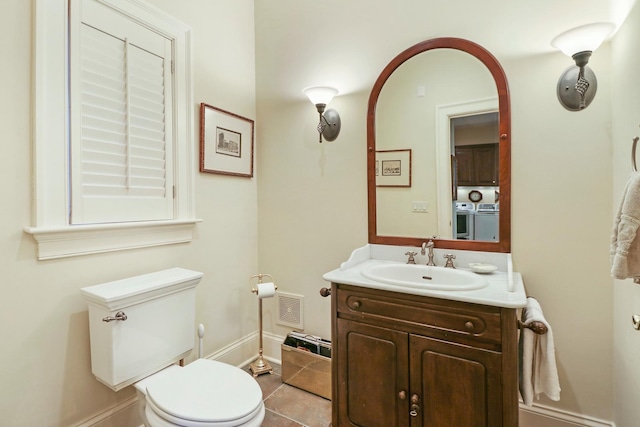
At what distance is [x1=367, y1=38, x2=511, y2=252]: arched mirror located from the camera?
167 centimetres

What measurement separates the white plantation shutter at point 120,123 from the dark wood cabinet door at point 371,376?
126 cm

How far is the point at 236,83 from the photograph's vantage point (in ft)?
7.61

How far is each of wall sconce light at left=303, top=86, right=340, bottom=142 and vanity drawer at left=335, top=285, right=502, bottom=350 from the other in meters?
1.07

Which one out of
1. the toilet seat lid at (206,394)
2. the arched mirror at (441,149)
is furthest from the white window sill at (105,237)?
the arched mirror at (441,149)

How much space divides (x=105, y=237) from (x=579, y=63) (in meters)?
→ 2.33

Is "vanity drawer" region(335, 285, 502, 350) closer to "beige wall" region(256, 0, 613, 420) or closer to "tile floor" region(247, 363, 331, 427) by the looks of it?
"beige wall" region(256, 0, 613, 420)

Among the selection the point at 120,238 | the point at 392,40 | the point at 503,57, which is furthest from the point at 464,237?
the point at 120,238

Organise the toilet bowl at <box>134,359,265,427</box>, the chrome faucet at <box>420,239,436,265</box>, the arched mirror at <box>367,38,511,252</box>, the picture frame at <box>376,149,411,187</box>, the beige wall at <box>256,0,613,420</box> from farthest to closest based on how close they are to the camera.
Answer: the picture frame at <box>376,149,411,187</box>, the chrome faucet at <box>420,239,436,265</box>, the arched mirror at <box>367,38,511,252</box>, the beige wall at <box>256,0,613,420</box>, the toilet bowl at <box>134,359,265,427</box>

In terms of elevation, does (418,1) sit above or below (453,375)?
above

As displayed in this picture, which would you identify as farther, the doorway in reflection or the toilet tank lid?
the doorway in reflection

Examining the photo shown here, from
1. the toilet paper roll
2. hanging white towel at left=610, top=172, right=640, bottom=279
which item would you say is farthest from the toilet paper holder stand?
hanging white towel at left=610, top=172, right=640, bottom=279

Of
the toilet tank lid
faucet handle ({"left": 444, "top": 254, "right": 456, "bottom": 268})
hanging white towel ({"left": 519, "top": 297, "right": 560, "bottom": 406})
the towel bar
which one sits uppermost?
faucet handle ({"left": 444, "top": 254, "right": 456, "bottom": 268})

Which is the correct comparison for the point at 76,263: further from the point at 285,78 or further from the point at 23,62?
the point at 285,78

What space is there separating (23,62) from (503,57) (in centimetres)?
221
